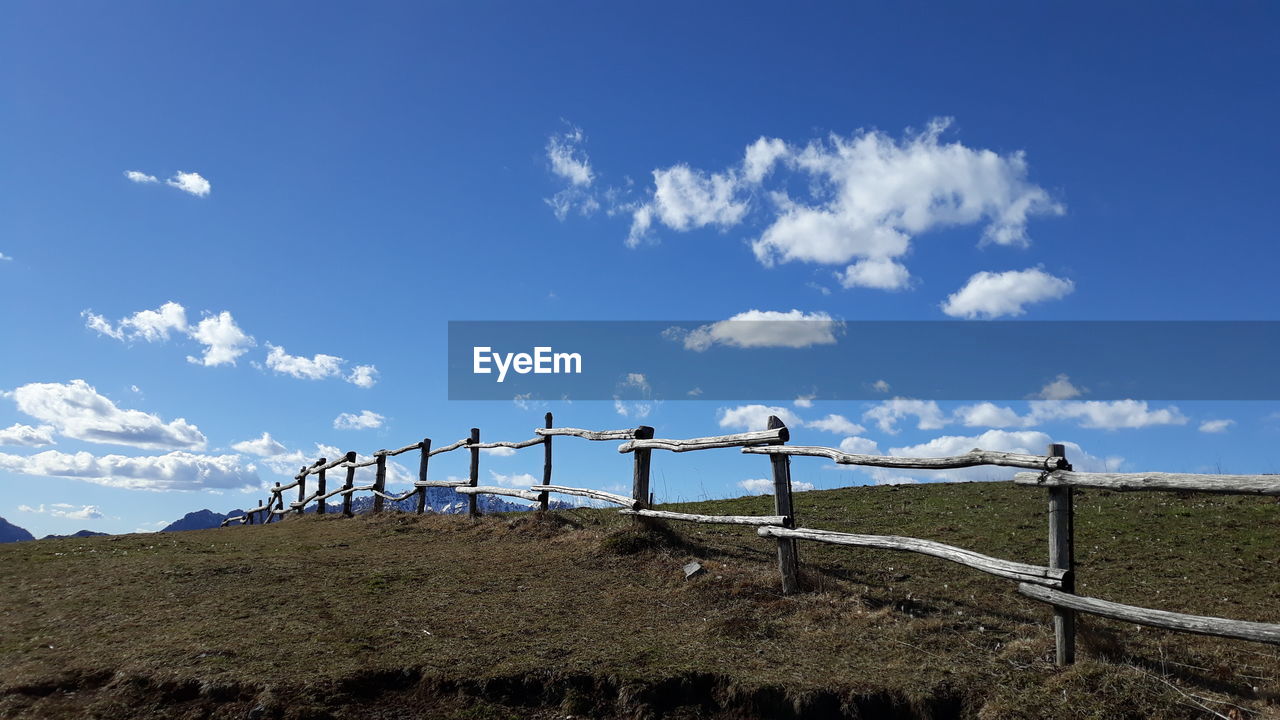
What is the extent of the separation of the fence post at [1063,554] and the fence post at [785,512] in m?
2.92

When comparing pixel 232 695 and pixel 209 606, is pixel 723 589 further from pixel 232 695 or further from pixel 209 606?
pixel 209 606

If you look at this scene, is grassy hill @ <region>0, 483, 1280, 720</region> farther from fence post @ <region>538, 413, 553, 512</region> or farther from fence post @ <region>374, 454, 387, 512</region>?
fence post @ <region>374, 454, 387, 512</region>

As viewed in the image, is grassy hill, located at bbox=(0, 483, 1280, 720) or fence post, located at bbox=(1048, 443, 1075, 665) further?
fence post, located at bbox=(1048, 443, 1075, 665)

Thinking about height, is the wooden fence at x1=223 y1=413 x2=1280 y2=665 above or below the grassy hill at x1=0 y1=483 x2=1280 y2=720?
above

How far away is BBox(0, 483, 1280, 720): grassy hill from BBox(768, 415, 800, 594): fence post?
259 millimetres

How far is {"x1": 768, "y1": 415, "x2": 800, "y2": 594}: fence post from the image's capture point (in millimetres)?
9094

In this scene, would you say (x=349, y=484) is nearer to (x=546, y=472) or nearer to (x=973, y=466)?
(x=546, y=472)

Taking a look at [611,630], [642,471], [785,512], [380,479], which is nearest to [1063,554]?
[785,512]

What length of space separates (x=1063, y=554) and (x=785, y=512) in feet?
10.7

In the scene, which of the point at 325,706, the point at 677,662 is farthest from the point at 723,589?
the point at 325,706

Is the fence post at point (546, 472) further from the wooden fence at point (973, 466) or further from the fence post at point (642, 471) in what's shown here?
the fence post at point (642, 471)

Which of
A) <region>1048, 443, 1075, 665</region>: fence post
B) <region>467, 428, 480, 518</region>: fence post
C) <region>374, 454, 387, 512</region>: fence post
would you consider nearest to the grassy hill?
<region>1048, 443, 1075, 665</region>: fence post

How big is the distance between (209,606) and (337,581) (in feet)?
5.30

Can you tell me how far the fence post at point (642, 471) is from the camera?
11.8 meters
